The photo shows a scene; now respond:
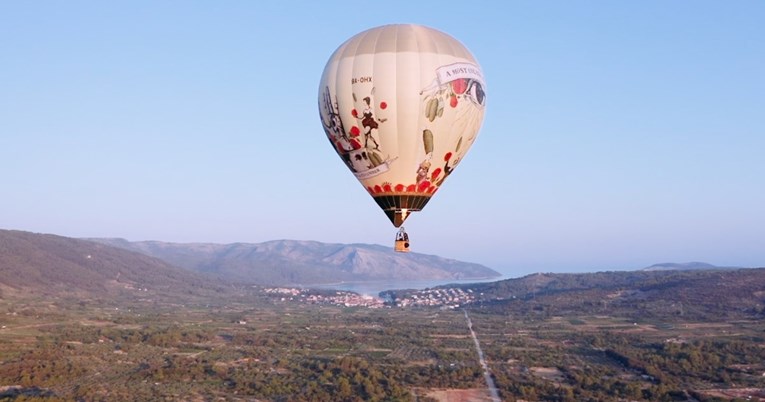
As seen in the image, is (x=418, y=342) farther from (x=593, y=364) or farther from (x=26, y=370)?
(x=26, y=370)

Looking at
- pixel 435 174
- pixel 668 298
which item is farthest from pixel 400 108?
pixel 668 298

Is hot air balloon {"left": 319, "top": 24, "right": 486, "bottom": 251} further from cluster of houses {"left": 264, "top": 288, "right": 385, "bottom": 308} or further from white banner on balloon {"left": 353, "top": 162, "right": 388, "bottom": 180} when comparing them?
cluster of houses {"left": 264, "top": 288, "right": 385, "bottom": 308}

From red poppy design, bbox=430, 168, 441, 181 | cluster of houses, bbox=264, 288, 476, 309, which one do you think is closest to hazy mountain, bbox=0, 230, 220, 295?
cluster of houses, bbox=264, 288, 476, 309

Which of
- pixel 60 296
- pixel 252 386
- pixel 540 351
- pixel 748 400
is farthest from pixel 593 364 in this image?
pixel 60 296

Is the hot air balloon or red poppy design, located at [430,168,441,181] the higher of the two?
the hot air balloon

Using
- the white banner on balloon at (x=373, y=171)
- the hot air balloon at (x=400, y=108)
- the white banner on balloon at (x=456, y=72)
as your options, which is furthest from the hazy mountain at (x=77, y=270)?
the white banner on balloon at (x=456, y=72)

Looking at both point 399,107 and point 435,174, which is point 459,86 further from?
point 435,174

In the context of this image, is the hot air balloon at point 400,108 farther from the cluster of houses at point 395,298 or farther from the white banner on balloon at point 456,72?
the cluster of houses at point 395,298
